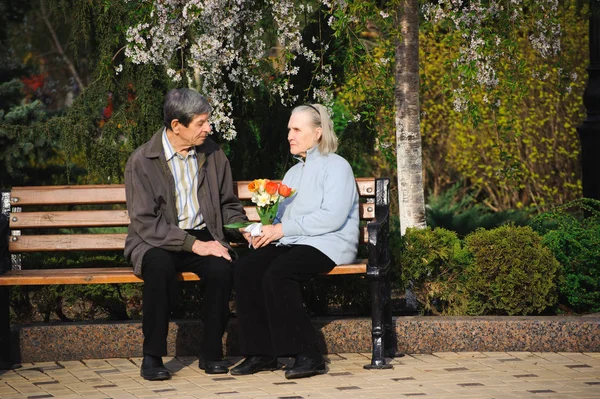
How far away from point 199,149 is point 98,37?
2.14m

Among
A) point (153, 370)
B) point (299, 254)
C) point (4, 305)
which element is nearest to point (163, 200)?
point (299, 254)

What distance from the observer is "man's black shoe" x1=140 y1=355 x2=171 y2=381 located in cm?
565

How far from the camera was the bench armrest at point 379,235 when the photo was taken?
5.85m

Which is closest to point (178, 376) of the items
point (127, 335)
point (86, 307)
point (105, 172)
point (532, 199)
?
point (127, 335)

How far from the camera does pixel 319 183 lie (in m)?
5.98

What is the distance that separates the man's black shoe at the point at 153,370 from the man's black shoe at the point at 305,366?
66cm

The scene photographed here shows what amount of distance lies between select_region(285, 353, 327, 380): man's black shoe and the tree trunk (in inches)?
71.0

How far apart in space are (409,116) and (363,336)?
5.58 feet

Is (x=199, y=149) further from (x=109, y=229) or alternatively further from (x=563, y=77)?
(x=109, y=229)

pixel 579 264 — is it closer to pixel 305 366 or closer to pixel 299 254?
pixel 299 254

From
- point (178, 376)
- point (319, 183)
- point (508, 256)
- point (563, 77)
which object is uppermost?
point (563, 77)

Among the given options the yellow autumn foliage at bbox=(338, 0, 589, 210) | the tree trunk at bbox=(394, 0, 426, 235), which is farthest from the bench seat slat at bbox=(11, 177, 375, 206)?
the yellow autumn foliage at bbox=(338, 0, 589, 210)

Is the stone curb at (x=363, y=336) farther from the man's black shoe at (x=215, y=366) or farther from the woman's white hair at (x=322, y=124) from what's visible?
the woman's white hair at (x=322, y=124)

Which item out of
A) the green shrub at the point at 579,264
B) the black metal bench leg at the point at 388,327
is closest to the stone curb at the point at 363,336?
the black metal bench leg at the point at 388,327
